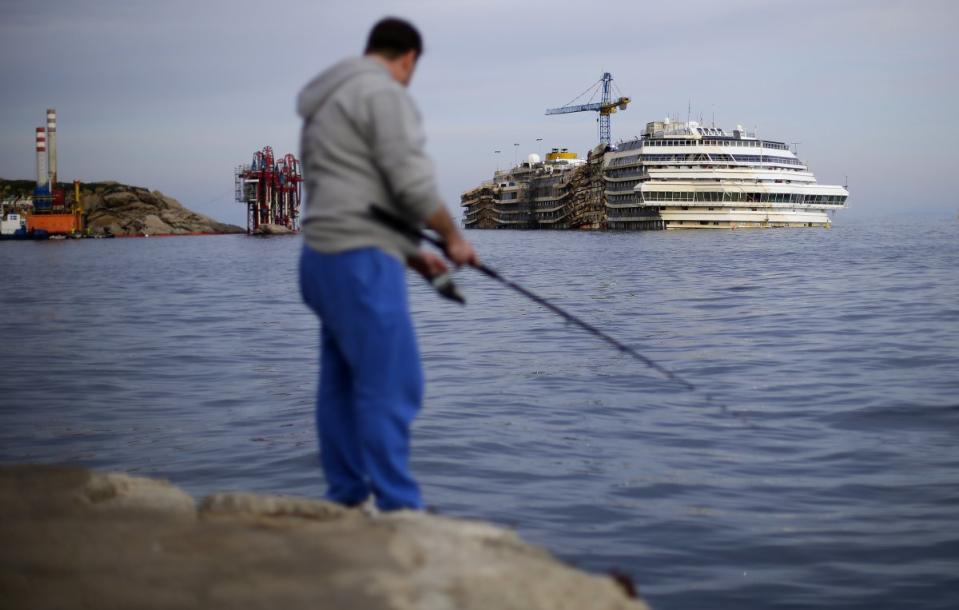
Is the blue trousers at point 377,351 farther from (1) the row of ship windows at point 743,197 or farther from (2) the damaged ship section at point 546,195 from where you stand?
(2) the damaged ship section at point 546,195

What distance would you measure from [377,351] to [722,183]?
349 feet

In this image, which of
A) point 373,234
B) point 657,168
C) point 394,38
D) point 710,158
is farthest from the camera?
point 657,168

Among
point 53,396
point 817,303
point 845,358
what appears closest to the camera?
point 53,396

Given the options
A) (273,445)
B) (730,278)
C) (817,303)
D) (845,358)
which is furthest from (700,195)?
(273,445)

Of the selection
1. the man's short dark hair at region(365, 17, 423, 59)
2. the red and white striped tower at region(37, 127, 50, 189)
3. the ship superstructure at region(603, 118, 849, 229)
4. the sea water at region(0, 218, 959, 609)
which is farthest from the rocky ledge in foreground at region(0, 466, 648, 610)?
the red and white striped tower at region(37, 127, 50, 189)

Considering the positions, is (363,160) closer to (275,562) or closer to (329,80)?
(329,80)

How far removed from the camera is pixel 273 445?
945 cm

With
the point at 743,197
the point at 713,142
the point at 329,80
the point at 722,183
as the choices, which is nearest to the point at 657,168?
the point at 713,142

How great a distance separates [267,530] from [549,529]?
3176 mm

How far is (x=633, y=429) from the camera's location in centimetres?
990

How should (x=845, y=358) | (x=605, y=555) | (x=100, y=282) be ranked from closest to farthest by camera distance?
1. (x=605, y=555)
2. (x=845, y=358)
3. (x=100, y=282)

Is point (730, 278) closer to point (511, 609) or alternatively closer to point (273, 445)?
point (273, 445)

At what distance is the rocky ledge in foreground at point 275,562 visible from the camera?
315cm

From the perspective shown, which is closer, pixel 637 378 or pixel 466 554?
pixel 466 554
